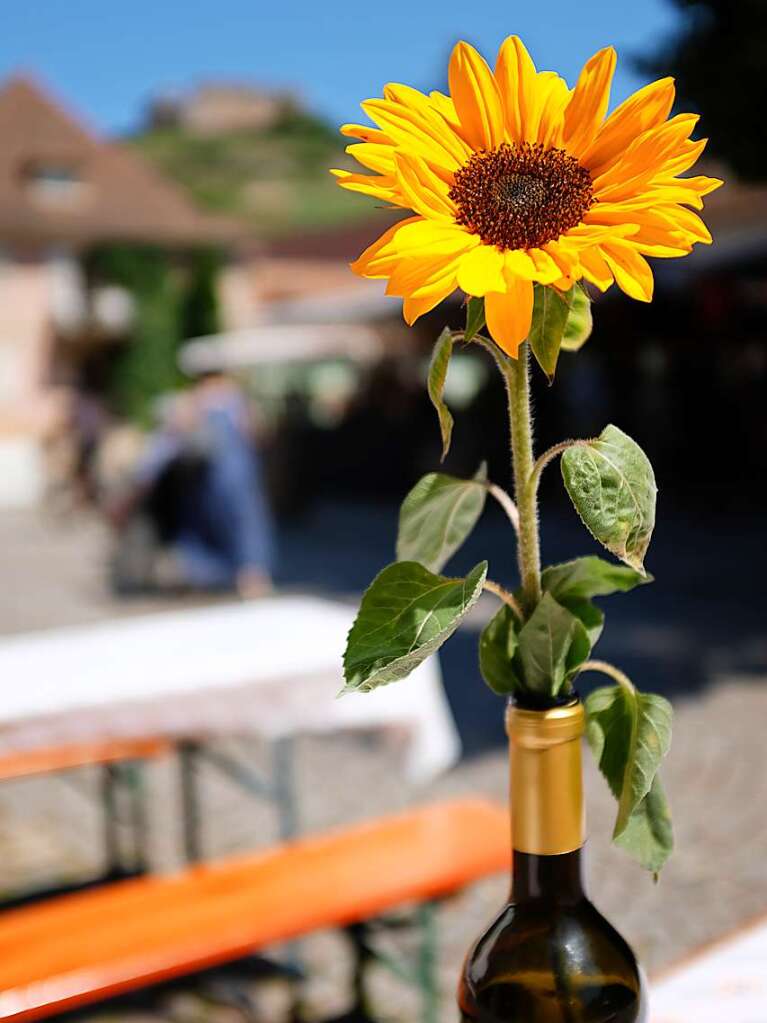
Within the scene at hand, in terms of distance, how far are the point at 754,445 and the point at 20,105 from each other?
85.3 ft

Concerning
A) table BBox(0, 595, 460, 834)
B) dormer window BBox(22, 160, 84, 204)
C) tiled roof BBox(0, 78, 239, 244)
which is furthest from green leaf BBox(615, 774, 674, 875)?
dormer window BBox(22, 160, 84, 204)

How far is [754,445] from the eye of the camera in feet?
44.1

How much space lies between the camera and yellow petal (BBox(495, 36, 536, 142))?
0.92 m

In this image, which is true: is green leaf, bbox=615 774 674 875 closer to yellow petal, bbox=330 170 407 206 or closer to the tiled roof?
yellow petal, bbox=330 170 407 206

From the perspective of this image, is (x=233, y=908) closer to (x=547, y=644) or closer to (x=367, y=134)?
(x=547, y=644)

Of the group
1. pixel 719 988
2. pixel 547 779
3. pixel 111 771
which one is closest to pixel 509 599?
pixel 547 779

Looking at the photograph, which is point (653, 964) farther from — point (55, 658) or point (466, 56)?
point (466, 56)

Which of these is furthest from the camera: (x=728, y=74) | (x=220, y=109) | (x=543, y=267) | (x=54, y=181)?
(x=220, y=109)

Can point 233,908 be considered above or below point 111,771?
above

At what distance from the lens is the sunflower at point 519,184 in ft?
2.72

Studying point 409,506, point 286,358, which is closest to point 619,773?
point 409,506

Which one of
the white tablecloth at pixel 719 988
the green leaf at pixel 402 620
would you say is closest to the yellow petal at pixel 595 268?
the green leaf at pixel 402 620

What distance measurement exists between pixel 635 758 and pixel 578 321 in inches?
14.4

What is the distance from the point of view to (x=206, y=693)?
120 inches
